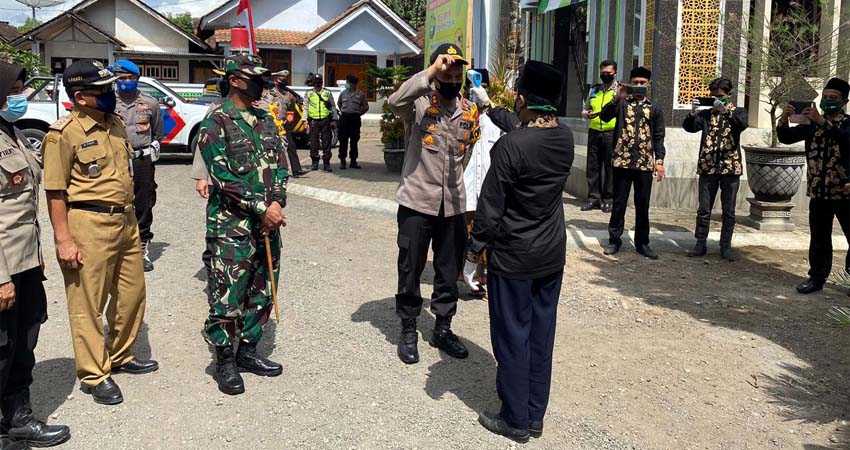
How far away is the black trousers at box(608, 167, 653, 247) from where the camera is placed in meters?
7.54

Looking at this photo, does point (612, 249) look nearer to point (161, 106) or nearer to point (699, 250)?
point (699, 250)

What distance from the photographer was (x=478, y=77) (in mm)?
5172

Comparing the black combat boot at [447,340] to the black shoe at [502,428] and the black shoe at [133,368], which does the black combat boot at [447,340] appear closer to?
the black shoe at [502,428]

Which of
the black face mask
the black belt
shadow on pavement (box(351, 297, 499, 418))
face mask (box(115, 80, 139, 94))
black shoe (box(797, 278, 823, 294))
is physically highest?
face mask (box(115, 80, 139, 94))

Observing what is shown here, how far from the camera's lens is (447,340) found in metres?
4.88

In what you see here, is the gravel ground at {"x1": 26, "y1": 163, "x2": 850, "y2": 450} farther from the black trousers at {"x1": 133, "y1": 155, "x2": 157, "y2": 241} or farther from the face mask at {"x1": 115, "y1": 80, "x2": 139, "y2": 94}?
the face mask at {"x1": 115, "y1": 80, "x2": 139, "y2": 94}

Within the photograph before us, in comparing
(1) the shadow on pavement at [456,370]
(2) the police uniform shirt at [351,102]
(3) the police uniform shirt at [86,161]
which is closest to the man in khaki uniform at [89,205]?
(3) the police uniform shirt at [86,161]

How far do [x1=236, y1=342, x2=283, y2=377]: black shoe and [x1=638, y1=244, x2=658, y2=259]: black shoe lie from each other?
175 inches

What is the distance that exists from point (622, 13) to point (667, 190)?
351 centimetres

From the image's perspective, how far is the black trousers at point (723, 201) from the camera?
753 cm

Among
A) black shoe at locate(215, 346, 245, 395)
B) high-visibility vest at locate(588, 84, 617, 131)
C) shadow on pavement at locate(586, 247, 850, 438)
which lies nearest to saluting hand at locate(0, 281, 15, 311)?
black shoe at locate(215, 346, 245, 395)

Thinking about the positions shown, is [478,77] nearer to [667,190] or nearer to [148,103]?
[148,103]

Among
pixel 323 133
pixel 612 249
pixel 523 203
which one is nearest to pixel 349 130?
pixel 323 133

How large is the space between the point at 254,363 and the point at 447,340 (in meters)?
1.24
